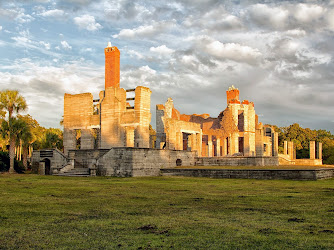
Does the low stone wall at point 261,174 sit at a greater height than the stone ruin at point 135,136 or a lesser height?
lesser

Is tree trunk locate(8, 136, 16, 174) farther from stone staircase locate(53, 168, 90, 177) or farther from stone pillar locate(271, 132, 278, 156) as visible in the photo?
stone pillar locate(271, 132, 278, 156)

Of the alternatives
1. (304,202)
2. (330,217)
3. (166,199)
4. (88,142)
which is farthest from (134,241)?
(88,142)

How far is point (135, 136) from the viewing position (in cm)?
3294

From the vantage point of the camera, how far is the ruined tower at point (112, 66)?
36656 millimetres

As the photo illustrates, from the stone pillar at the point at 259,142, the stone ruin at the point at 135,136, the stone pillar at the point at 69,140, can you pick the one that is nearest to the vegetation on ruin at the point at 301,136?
the stone ruin at the point at 135,136

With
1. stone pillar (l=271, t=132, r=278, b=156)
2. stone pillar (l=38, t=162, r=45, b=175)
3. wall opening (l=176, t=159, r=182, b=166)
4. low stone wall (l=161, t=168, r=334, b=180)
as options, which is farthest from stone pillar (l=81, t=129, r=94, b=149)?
stone pillar (l=271, t=132, r=278, b=156)

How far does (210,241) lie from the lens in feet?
16.7

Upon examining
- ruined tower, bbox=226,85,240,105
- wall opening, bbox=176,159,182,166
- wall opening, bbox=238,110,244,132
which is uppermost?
ruined tower, bbox=226,85,240,105

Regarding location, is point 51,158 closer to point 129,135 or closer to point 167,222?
point 129,135

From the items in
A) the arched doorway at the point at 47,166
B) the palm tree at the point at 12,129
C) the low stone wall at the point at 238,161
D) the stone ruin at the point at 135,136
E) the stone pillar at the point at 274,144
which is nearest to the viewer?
the stone ruin at the point at 135,136

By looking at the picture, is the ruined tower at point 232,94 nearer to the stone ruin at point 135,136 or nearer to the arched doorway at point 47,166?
the stone ruin at point 135,136

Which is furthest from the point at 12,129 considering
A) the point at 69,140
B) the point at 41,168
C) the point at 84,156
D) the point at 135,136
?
the point at 135,136

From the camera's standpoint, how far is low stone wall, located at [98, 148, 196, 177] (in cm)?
2086

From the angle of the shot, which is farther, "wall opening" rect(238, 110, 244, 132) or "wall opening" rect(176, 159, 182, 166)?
"wall opening" rect(238, 110, 244, 132)
